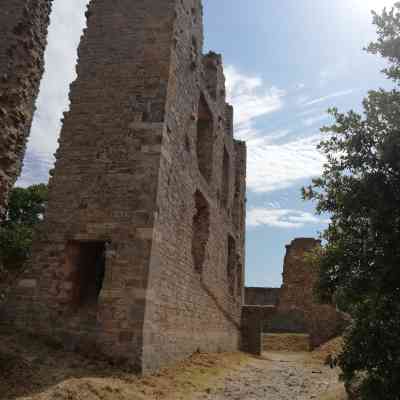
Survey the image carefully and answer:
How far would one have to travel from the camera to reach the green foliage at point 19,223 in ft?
61.4

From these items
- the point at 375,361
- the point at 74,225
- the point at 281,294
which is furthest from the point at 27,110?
the point at 281,294

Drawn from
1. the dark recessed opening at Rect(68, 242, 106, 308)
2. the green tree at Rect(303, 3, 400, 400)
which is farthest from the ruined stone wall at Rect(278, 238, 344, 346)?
the green tree at Rect(303, 3, 400, 400)

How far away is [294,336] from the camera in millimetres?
23672

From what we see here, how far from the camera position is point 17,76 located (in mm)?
4758

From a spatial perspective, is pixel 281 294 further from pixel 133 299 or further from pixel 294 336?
pixel 133 299

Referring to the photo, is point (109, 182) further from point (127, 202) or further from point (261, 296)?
point (261, 296)

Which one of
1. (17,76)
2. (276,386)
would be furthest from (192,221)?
(17,76)

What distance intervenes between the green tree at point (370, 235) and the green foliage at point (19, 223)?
643 inches

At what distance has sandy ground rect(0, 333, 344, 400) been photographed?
559 cm

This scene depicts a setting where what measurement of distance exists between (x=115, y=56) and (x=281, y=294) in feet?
60.3

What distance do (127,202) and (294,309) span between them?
53.5 feet

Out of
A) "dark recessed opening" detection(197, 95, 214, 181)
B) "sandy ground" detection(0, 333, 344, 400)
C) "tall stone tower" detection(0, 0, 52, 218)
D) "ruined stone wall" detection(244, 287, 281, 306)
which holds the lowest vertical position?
"sandy ground" detection(0, 333, 344, 400)

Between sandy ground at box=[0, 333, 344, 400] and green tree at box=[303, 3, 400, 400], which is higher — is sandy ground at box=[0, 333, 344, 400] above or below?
below

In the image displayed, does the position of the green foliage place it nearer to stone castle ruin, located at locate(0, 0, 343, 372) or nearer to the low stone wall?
the low stone wall
